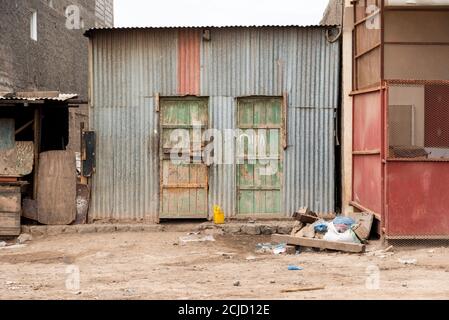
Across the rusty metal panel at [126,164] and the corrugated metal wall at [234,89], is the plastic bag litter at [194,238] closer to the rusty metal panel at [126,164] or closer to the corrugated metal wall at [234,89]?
the corrugated metal wall at [234,89]

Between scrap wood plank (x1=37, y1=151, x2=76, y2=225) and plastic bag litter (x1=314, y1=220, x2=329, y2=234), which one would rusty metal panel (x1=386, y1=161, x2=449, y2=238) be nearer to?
plastic bag litter (x1=314, y1=220, x2=329, y2=234)

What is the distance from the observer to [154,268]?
9.91 metres

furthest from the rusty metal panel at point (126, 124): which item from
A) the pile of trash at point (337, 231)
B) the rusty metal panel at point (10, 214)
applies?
the pile of trash at point (337, 231)

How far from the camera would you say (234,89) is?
13914 mm

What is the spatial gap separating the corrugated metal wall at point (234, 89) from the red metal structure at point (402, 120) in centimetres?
73

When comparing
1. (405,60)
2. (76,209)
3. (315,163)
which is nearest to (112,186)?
(76,209)

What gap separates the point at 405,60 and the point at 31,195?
852cm

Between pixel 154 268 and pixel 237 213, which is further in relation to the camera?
pixel 237 213

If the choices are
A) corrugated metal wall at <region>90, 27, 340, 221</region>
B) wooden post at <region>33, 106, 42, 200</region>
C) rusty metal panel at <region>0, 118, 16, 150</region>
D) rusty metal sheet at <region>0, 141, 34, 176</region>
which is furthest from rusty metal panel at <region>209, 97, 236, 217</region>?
rusty metal panel at <region>0, 118, 16, 150</region>

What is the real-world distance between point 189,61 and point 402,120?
4.77 metres

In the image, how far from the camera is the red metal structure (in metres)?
10.9

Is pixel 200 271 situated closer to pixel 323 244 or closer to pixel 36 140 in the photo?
pixel 323 244

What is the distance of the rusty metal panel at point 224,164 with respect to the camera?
13914 millimetres

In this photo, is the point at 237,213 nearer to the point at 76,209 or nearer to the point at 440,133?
the point at 76,209
